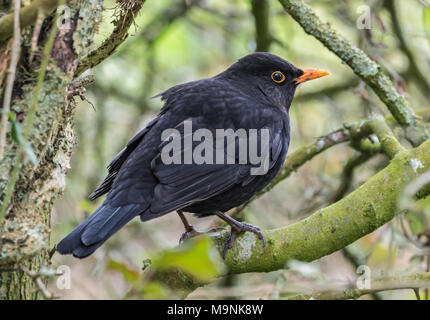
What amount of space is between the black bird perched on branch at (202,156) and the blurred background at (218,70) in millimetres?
965

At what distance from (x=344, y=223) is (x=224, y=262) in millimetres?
683

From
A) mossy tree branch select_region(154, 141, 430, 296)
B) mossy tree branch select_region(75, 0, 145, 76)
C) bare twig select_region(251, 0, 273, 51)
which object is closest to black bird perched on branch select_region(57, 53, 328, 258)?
mossy tree branch select_region(154, 141, 430, 296)

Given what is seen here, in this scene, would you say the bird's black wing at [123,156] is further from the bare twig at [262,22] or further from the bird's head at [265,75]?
the bare twig at [262,22]

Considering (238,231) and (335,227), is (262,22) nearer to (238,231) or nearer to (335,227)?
(238,231)

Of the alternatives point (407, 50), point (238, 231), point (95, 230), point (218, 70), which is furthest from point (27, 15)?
point (218, 70)

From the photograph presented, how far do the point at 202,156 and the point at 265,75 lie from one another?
1.11 m

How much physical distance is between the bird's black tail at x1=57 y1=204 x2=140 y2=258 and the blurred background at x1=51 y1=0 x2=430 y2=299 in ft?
5.36

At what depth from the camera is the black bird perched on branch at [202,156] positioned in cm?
316

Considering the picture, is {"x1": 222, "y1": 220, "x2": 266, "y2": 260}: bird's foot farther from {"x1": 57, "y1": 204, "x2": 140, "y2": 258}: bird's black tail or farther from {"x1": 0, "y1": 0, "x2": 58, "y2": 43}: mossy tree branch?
{"x1": 0, "y1": 0, "x2": 58, "y2": 43}: mossy tree branch

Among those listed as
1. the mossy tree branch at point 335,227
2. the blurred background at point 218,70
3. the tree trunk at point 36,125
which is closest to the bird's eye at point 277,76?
the blurred background at point 218,70

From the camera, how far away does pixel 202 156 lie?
348 centimetres

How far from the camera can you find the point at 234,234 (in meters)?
3.35

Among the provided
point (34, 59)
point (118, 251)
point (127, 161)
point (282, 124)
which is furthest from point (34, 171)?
point (118, 251)
